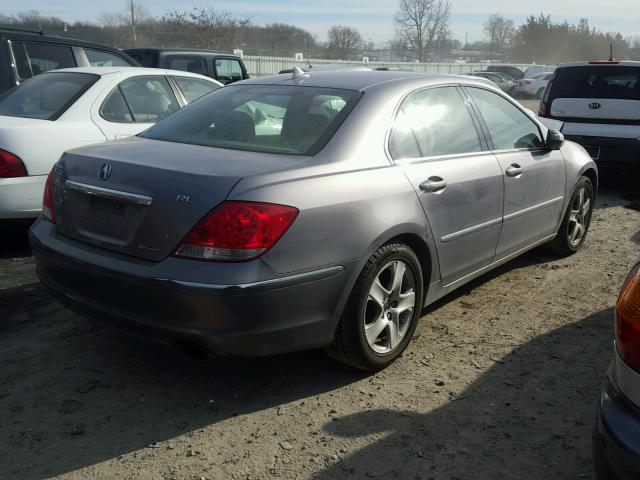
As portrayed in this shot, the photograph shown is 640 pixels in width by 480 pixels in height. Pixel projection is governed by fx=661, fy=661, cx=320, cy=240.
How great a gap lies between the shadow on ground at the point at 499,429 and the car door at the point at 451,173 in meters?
0.71

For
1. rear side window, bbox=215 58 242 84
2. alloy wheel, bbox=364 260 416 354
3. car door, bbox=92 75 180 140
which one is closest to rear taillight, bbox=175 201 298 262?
alloy wheel, bbox=364 260 416 354

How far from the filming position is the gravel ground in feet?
9.04

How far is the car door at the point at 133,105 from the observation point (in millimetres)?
5660

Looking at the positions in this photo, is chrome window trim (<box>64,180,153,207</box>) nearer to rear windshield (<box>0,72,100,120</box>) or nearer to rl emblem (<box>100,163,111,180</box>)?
rl emblem (<box>100,163,111,180</box>)

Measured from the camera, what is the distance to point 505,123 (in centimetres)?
462

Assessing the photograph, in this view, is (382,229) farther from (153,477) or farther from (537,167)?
(537,167)

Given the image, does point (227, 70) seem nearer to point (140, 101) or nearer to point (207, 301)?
point (140, 101)

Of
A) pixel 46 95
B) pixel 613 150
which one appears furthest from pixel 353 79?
pixel 613 150

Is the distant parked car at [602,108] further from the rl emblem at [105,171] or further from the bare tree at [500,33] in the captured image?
the bare tree at [500,33]

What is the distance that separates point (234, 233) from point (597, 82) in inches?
275

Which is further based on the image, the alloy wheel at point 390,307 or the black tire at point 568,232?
the black tire at point 568,232

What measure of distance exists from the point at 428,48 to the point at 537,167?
246 feet

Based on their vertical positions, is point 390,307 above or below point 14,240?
above

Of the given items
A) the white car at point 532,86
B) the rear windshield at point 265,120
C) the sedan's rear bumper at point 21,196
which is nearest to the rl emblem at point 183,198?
the rear windshield at point 265,120
